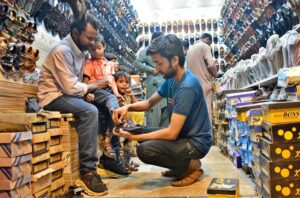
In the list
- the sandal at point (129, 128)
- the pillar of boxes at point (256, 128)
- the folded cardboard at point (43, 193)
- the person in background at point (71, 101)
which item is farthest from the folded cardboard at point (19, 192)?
the pillar of boxes at point (256, 128)

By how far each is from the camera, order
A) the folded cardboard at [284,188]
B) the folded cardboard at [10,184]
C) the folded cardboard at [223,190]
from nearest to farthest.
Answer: the folded cardboard at [10,184] < the folded cardboard at [284,188] < the folded cardboard at [223,190]

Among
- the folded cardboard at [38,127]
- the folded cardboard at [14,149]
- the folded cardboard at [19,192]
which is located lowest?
the folded cardboard at [19,192]

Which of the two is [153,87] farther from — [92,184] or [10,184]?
[10,184]

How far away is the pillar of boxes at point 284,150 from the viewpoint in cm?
175

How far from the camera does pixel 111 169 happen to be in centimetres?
311

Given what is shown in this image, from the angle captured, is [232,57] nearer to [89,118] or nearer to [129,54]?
[129,54]

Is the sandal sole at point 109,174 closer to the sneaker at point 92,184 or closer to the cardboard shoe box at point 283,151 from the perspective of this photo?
the sneaker at point 92,184

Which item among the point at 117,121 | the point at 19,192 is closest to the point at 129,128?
the point at 117,121

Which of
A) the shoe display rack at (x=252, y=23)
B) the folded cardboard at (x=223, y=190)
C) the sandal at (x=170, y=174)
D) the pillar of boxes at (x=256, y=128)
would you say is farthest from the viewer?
the shoe display rack at (x=252, y=23)

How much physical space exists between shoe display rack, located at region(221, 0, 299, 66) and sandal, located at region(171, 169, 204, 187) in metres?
1.75

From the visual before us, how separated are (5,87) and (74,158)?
0.65m

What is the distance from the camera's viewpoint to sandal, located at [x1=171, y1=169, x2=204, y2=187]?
2.66m

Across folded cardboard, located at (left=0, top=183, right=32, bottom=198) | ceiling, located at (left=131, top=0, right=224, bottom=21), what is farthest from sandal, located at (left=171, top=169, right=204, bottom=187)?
ceiling, located at (left=131, top=0, right=224, bottom=21)

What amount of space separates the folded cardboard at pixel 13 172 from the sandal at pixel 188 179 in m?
1.19
